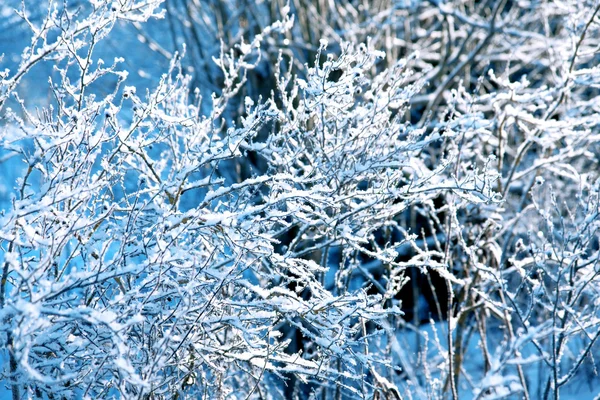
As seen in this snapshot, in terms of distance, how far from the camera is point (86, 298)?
303 cm

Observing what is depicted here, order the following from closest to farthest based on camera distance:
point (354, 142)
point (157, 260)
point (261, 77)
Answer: point (157, 260) < point (354, 142) < point (261, 77)

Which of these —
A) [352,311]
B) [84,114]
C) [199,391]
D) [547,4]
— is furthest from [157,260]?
[547,4]

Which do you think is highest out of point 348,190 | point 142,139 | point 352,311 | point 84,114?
point 84,114

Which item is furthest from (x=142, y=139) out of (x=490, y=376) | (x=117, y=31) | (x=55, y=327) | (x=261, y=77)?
(x=117, y=31)

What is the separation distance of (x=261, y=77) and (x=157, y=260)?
23.6ft

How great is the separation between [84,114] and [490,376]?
2.02 meters

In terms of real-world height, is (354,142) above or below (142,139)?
below

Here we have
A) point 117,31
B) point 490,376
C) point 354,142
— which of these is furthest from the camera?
point 117,31

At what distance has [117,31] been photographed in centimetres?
1100

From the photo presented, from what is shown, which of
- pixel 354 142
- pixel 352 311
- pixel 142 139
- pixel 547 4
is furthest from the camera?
pixel 547 4

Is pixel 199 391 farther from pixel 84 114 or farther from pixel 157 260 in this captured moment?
pixel 84 114

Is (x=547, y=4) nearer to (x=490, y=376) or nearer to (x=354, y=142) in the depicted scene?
(x=354, y=142)

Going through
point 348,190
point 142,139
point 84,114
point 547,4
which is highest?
point 84,114

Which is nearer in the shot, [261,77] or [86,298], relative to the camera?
[86,298]
